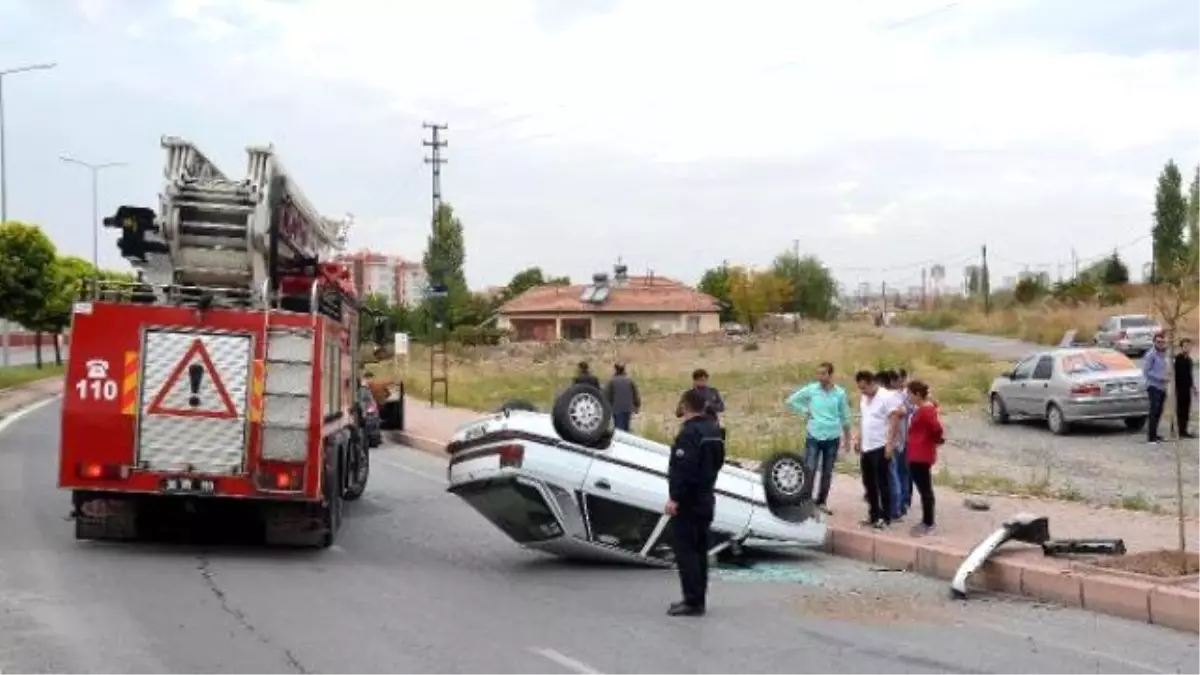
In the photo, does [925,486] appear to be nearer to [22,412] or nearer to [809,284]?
[22,412]

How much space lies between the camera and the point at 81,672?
7379 millimetres

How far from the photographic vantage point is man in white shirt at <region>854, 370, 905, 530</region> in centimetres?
1300

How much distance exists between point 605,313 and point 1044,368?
89.4 m

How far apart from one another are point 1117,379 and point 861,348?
29240mm

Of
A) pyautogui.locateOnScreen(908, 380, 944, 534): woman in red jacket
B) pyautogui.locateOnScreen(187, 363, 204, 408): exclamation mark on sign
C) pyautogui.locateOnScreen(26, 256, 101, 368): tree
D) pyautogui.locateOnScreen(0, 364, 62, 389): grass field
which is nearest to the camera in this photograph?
pyautogui.locateOnScreen(187, 363, 204, 408): exclamation mark on sign

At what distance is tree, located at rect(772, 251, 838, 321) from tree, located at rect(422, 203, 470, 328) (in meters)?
33.3

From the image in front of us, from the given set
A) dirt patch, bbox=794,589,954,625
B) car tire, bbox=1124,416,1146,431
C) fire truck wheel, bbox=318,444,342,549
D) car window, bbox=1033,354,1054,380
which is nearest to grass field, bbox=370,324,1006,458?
car window, bbox=1033,354,1054,380

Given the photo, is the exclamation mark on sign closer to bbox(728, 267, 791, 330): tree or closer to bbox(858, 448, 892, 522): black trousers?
bbox(858, 448, 892, 522): black trousers

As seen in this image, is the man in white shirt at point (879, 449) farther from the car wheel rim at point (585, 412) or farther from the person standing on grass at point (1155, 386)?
the person standing on grass at point (1155, 386)

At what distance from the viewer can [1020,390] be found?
24375mm

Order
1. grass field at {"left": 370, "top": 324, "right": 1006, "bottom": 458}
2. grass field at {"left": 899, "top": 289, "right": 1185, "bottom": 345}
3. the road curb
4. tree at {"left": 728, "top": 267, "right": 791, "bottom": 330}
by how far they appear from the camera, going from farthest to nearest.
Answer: tree at {"left": 728, "top": 267, "right": 791, "bottom": 330}
grass field at {"left": 899, "top": 289, "right": 1185, "bottom": 345}
grass field at {"left": 370, "top": 324, "right": 1006, "bottom": 458}
the road curb

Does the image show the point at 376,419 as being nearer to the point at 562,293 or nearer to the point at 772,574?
the point at 772,574

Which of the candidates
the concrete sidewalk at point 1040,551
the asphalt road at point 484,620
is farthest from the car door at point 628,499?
the concrete sidewalk at point 1040,551

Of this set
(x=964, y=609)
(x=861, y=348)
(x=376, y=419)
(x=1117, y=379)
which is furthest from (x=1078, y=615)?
(x=861, y=348)
